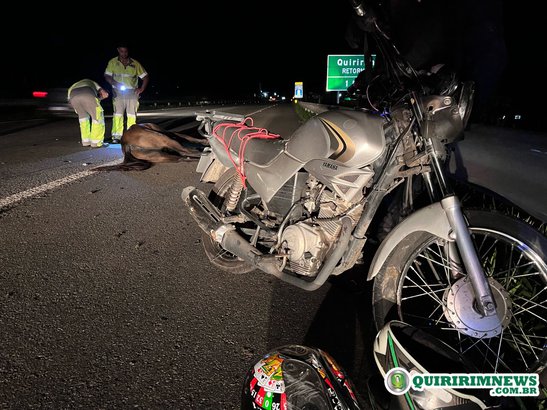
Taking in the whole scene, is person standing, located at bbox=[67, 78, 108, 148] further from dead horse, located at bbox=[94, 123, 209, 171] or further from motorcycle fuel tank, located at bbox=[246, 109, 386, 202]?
motorcycle fuel tank, located at bbox=[246, 109, 386, 202]

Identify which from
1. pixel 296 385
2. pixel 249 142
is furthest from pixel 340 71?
pixel 296 385

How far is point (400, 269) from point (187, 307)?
153 cm

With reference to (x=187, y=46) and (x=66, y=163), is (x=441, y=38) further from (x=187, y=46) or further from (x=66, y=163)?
(x=187, y=46)

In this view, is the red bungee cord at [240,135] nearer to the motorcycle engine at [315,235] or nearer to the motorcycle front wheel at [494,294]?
the motorcycle engine at [315,235]

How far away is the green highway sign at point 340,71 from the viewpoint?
21.7 meters

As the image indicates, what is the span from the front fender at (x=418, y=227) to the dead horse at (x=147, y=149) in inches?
195

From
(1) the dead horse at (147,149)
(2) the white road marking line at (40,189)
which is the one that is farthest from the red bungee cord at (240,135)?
(1) the dead horse at (147,149)

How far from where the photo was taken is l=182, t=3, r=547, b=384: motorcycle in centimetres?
199

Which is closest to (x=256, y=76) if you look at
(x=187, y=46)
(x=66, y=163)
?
(x=187, y=46)

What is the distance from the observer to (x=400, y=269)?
7.40 feet

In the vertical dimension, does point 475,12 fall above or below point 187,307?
above

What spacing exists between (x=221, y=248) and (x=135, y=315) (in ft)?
3.54

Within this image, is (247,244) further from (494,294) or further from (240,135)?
(494,294)

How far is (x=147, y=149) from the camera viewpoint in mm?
7023
